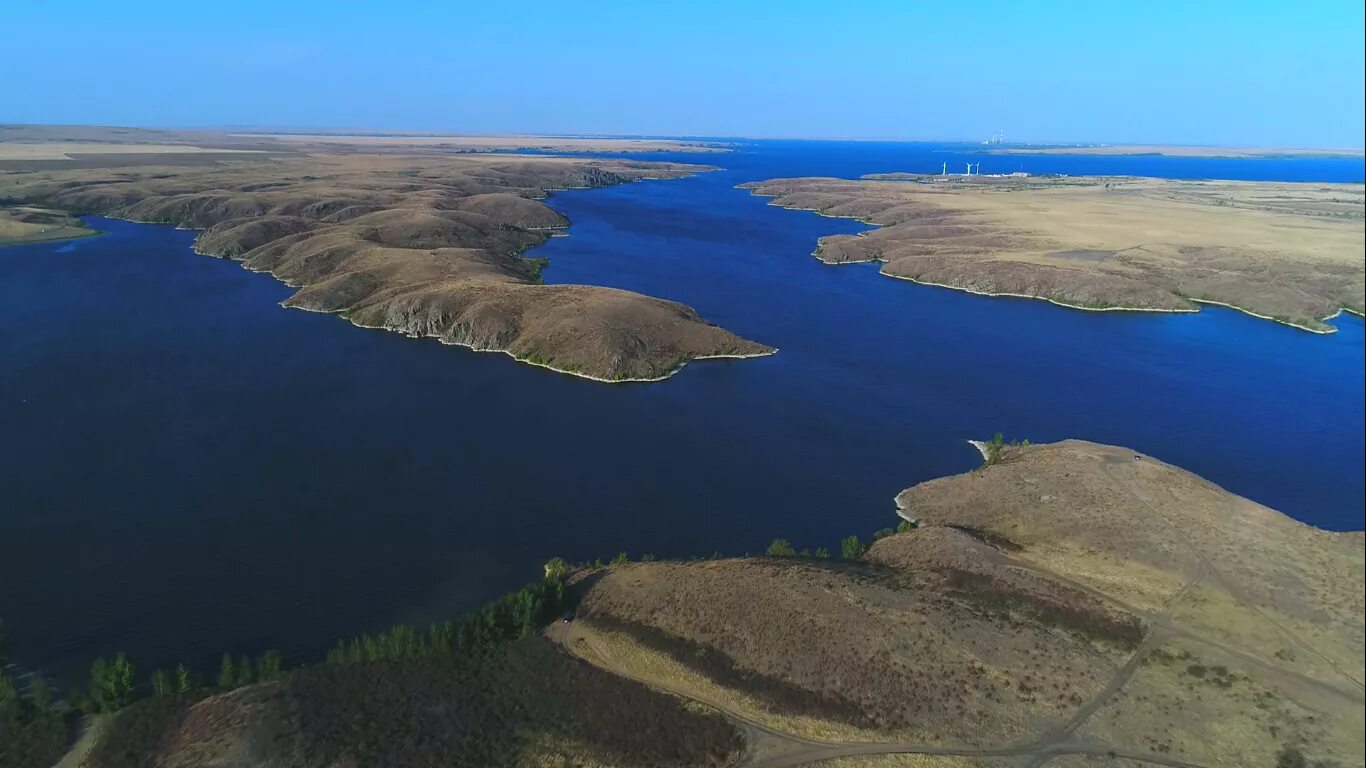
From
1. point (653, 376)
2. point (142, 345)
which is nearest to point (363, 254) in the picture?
point (142, 345)

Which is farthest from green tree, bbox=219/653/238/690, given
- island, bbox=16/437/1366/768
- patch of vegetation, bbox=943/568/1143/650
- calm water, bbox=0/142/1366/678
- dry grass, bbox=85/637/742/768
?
patch of vegetation, bbox=943/568/1143/650

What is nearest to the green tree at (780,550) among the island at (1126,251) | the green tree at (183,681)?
the green tree at (183,681)

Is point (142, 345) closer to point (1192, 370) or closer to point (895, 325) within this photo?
point (895, 325)

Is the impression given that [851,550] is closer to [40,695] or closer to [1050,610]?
[1050,610]

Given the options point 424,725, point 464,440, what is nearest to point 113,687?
point 424,725

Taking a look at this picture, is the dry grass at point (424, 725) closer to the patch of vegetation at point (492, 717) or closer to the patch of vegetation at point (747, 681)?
the patch of vegetation at point (492, 717)

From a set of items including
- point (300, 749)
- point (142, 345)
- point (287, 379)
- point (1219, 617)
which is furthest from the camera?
point (142, 345)

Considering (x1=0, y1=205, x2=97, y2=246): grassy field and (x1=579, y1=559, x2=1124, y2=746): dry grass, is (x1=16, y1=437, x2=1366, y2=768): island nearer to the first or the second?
(x1=579, y1=559, x2=1124, y2=746): dry grass
